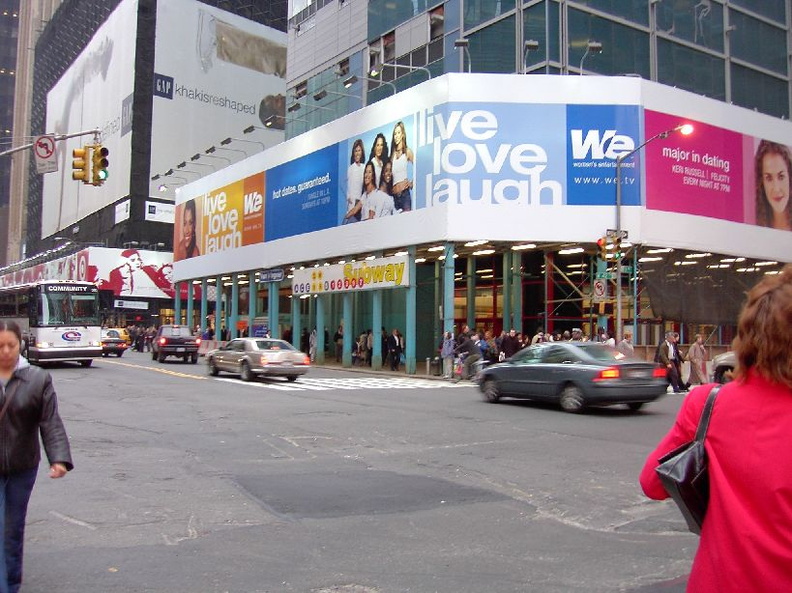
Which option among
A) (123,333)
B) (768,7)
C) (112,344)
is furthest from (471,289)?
(768,7)

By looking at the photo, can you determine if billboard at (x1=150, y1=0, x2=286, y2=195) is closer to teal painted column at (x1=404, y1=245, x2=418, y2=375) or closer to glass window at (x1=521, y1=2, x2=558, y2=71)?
glass window at (x1=521, y1=2, x2=558, y2=71)

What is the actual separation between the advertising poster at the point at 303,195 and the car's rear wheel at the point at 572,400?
2267 cm

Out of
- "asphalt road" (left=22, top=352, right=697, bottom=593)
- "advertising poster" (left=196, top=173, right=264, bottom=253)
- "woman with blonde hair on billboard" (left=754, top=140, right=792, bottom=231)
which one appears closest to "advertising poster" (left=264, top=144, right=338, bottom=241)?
"advertising poster" (left=196, top=173, right=264, bottom=253)

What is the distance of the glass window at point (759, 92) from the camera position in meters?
42.9

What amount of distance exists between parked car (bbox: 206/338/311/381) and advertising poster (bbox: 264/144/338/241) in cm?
1329

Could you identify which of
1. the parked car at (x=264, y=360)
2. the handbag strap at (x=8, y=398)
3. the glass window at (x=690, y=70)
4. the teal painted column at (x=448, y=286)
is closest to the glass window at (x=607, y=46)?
the glass window at (x=690, y=70)

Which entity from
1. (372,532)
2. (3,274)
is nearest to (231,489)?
(372,532)

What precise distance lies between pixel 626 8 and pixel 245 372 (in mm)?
26569

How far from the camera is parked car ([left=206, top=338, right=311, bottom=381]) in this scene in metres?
23.4

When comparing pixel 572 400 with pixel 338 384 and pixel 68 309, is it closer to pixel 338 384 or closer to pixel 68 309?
pixel 338 384

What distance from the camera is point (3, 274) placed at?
378 ft

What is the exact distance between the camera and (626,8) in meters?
36.7

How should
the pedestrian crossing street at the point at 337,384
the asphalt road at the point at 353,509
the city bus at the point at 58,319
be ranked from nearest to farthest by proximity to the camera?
the asphalt road at the point at 353,509 → the pedestrian crossing street at the point at 337,384 → the city bus at the point at 58,319

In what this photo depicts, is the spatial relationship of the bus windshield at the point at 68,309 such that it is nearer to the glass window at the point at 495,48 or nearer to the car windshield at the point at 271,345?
the car windshield at the point at 271,345
